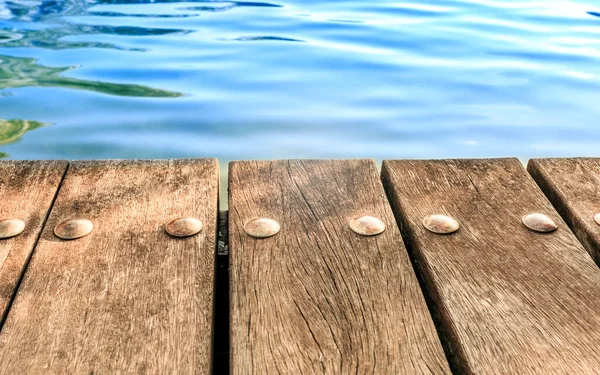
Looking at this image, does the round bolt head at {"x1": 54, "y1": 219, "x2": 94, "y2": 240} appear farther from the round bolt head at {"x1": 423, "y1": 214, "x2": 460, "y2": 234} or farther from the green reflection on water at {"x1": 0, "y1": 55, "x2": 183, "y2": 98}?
the green reflection on water at {"x1": 0, "y1": 55, "x2": 183, "y2": 98}

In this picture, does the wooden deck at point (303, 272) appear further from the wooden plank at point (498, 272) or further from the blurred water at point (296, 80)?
the blurred water at point (296, 80)

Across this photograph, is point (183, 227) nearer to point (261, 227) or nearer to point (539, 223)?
point (261, 227)

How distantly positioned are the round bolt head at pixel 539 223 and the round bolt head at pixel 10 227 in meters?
0.99

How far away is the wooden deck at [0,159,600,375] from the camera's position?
97cm

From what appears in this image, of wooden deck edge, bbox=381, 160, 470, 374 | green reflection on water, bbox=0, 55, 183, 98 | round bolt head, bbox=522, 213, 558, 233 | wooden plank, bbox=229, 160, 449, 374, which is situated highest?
round bolt head, bbox=522, 213, 558, 233

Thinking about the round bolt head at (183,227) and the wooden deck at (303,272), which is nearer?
the wooden deck at (303,272)

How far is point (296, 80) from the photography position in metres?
3.65

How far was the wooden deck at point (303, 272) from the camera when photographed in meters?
0.97

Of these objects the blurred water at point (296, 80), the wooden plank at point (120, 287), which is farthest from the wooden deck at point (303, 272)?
the blurred water at point (296, 80)

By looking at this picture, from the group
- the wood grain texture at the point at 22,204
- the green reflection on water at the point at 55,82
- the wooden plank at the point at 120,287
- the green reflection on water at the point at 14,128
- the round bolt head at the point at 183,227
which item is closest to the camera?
the wooden plank at the point at 120,287

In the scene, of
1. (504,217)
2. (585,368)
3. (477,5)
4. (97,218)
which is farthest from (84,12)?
(585,368)

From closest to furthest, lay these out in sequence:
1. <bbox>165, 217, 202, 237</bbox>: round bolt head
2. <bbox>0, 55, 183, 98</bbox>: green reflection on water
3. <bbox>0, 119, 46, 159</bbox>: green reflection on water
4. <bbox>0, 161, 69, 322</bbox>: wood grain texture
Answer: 1. <bbox>0, 161, 69, 322</bbox>: wood grain texture
2. <bbox>165, 217, 202, 237</bbox>: round bolt head
3. <bbox>0, 119, 46, 159</bbox>: green reflection on water
4. <bbox>0, 55, 183, 98</bbox>: green reflection on water

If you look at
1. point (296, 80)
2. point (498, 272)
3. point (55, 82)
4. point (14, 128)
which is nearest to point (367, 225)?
point (498, 272)

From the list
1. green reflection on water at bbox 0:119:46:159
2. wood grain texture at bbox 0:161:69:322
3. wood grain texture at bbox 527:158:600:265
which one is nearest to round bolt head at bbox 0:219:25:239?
wood grain texture at bbox 0:161:69:322
